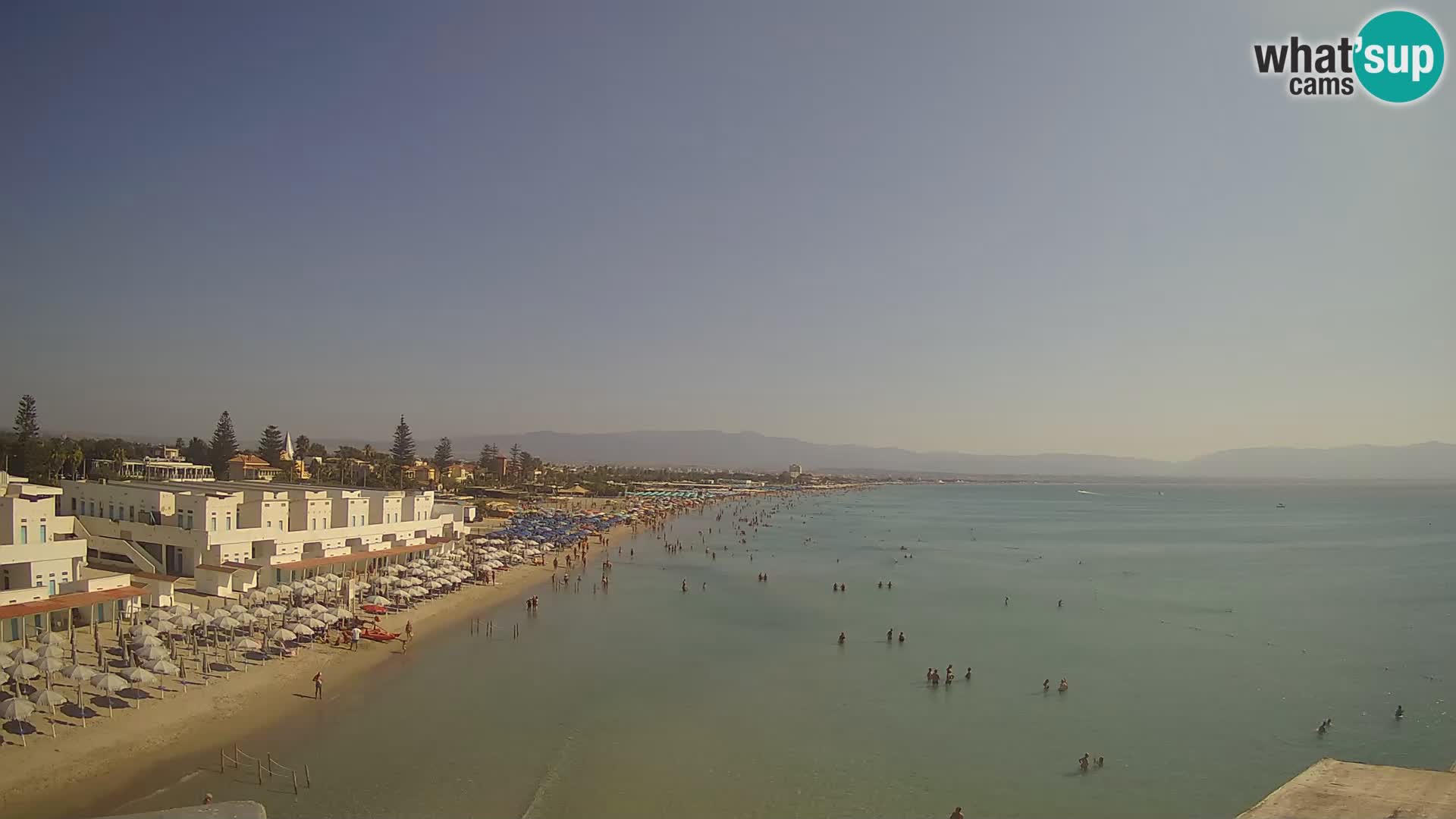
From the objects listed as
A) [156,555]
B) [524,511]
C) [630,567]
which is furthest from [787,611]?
[524,511]

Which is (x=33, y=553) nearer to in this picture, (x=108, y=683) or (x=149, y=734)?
(x=108, y=683)

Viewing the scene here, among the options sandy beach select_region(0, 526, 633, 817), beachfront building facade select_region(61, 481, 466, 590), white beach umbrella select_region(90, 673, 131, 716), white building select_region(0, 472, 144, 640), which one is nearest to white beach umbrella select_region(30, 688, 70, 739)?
sandy beach select_region(0, 526, 633, 817)

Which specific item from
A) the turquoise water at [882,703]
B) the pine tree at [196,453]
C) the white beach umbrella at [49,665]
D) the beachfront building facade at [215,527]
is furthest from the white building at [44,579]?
the pine tree at [196,453]

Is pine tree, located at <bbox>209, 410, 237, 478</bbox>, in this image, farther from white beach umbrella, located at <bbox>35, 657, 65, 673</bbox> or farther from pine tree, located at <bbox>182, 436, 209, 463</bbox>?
white beach umbrella, located at <bbox>35, 657, 65, 673</bbox>

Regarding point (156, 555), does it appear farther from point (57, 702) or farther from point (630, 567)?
point (630, 567)

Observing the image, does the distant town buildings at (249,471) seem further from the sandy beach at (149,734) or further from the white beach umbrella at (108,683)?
the white beach umbrella at (108,683)
